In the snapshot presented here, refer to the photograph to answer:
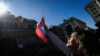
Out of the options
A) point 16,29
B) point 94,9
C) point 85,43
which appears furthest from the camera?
point 94,9

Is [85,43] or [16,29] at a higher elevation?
[16,29]

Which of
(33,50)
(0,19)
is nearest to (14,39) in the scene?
(33,50)

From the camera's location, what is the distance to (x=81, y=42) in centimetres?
234

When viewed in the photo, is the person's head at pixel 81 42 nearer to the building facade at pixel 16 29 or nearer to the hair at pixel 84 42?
the hair at pixel 84 42

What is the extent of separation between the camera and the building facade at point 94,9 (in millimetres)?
60906


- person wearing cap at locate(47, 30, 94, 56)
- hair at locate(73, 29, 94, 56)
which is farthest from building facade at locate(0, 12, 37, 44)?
hair at locate(73, 29, 94, 56)

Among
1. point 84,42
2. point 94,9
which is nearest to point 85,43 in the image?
point 84,42

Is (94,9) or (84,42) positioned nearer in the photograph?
(84,42)

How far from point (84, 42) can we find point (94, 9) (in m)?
62.6

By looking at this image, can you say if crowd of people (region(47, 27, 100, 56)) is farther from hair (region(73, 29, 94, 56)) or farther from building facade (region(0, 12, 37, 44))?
building facade (region(0, 12, 37, 44))

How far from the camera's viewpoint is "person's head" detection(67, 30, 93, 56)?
7.52 feet

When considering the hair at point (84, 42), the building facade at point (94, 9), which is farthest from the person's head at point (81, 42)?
the building facade at point (94, 9)

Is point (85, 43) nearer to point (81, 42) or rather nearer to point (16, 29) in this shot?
point (81, 42)

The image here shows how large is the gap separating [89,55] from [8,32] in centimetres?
2545
